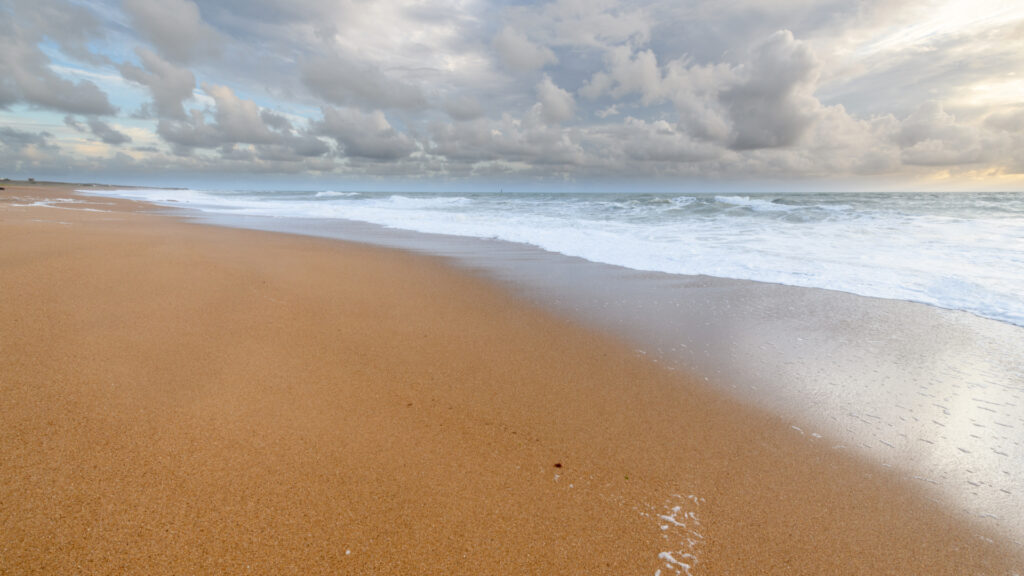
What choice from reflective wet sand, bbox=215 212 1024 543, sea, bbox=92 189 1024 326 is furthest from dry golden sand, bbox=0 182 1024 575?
sea, bbox=92 189 1024 326

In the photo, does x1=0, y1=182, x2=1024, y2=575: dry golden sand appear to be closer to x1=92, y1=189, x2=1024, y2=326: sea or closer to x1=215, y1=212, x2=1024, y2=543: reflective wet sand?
x1=215, y1=212, x2=1024, y2=543: reflective wet sand

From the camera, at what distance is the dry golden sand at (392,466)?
1.61 m

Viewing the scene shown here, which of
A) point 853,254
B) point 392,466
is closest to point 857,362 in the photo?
point 392,466

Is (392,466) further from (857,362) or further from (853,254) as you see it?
(853,254)

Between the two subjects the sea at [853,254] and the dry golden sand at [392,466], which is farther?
the sea at [853,254]

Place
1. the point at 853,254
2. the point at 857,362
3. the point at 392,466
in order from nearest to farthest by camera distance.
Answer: the point at 392,466 → the point at 857,362 → the point at 853,254

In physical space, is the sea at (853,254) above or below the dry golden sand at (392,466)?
above

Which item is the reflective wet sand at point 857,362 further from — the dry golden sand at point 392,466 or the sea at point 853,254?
the sea at point 853,254

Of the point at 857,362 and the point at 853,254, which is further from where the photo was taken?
the point at 853,254

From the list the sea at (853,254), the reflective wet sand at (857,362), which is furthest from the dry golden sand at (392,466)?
the sea at (853,254)

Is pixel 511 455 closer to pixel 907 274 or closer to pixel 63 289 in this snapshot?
pixel 63 289

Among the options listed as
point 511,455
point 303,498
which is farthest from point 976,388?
point 303,498

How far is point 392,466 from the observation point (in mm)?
2049

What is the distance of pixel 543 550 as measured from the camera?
1.68 m
